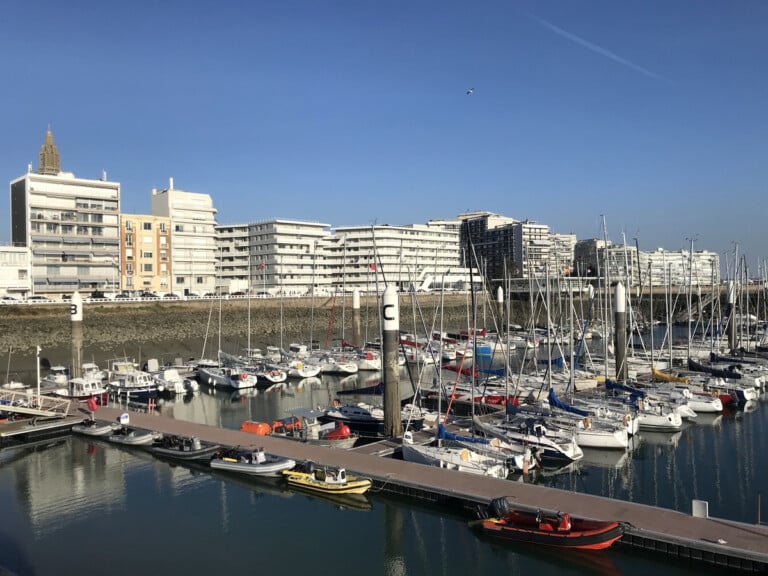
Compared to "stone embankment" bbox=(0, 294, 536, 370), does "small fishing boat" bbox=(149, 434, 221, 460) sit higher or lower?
lower

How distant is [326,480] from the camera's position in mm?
25312

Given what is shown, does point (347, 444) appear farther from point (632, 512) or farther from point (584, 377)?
point (584, 377)

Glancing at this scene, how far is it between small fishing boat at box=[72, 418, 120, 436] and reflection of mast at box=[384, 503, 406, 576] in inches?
707

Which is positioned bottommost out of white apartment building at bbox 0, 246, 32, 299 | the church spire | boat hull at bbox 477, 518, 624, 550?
boat hull at bbox 477, 518, 624, 550

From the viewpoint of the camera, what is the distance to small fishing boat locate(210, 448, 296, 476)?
27234 mm

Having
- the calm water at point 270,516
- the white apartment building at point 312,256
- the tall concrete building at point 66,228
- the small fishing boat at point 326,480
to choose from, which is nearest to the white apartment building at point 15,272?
the tall concrete building at point 66,228

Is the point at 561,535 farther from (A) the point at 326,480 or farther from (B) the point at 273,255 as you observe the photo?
(B) the point at 273,255

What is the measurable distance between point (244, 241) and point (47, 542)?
102m

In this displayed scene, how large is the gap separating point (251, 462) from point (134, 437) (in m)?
8.67

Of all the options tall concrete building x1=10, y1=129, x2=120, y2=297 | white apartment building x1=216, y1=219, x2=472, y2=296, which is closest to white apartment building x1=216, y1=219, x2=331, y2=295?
white apartment building x1=216, y1=219, x2=472, y2=296

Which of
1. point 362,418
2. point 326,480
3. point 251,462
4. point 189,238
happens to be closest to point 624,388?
point 362,418

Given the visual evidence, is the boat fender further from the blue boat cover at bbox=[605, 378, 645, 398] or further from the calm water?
the blue boat cover at bbox=[605, 378, 645, 398]

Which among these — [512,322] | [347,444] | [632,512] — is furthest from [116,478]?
[512,322]

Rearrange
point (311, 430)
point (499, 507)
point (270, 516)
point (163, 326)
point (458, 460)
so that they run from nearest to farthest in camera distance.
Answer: point (499, 507)
point (270, 516)
point (458, 460)
point (311, 430)
point (163, 326)
